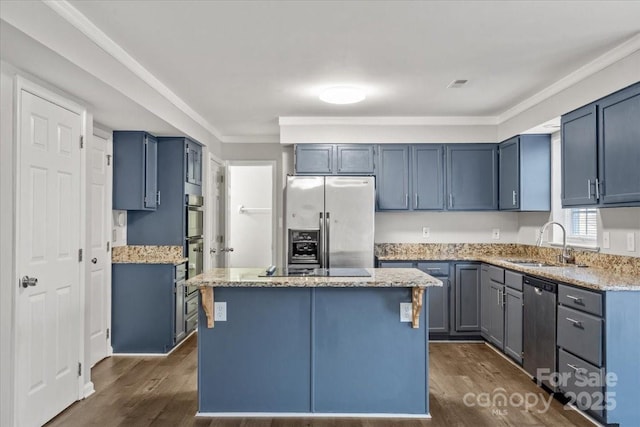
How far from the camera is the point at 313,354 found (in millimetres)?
2932

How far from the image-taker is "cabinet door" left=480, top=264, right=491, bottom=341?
460 centimetres

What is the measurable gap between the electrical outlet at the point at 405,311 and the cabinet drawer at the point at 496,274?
67.0 inches

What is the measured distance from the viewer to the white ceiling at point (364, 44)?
2438mm

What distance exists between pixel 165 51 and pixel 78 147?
3.16 feet

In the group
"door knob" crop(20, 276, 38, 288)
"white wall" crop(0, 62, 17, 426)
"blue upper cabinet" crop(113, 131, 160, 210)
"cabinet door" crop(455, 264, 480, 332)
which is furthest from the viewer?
"cabinet door" crop(455, 264, 480, 332)

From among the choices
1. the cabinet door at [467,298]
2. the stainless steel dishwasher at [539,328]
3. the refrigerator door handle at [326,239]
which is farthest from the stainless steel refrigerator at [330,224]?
the stainless steel dishwasher at [539,328]

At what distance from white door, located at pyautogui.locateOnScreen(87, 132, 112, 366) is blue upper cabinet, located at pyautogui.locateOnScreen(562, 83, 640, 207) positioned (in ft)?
13.3

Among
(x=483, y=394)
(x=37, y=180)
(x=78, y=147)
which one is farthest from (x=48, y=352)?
(x=483, y=394)

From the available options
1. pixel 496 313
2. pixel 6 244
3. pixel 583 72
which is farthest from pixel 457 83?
pixel 6 244

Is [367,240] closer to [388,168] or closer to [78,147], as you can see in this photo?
[388,168]

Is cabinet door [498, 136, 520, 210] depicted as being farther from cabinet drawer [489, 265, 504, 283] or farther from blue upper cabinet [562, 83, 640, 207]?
blue upper cabinet [562, 83, 640, 207]

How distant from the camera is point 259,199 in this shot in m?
7.03

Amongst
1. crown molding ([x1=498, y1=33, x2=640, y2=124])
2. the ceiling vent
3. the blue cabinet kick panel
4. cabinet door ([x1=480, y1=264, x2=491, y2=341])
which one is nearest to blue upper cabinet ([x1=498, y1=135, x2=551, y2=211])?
crown molding ([x1=498, y1=33, x2=640, y2=124])

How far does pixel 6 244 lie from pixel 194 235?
2.58m
